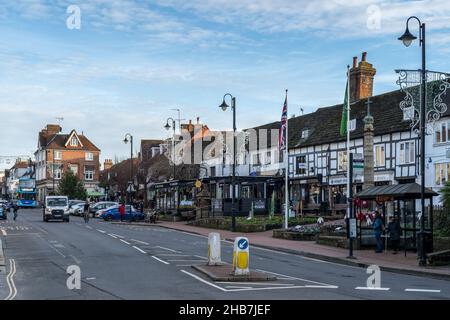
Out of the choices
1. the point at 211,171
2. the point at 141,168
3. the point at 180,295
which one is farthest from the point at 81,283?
the point at 141,168

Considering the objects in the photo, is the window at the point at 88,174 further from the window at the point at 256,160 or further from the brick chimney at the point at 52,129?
the window at the point at 256,160

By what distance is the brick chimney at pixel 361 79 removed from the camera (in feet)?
175

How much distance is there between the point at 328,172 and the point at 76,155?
78.0m

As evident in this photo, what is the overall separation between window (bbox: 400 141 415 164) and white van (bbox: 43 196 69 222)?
86.2 feet

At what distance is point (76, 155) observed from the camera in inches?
4796

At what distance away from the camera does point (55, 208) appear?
5375 centimetres

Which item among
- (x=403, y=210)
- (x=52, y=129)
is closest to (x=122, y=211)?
(x=403, y=210)

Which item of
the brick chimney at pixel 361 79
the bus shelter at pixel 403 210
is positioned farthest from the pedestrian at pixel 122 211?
the bus shelter at pixel 403 210

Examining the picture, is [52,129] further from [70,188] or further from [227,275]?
[227,275]

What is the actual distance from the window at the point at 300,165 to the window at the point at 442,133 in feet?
46.3

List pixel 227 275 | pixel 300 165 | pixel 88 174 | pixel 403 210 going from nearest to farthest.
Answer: pixel 227 275, pixel 403 210, pixel 300 165, pixel 88 174

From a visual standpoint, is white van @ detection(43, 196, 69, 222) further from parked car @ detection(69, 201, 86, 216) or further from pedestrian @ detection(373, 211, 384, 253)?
pedestrian @ detection(373, 211, 384, 253)

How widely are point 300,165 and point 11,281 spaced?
38.7 meters
